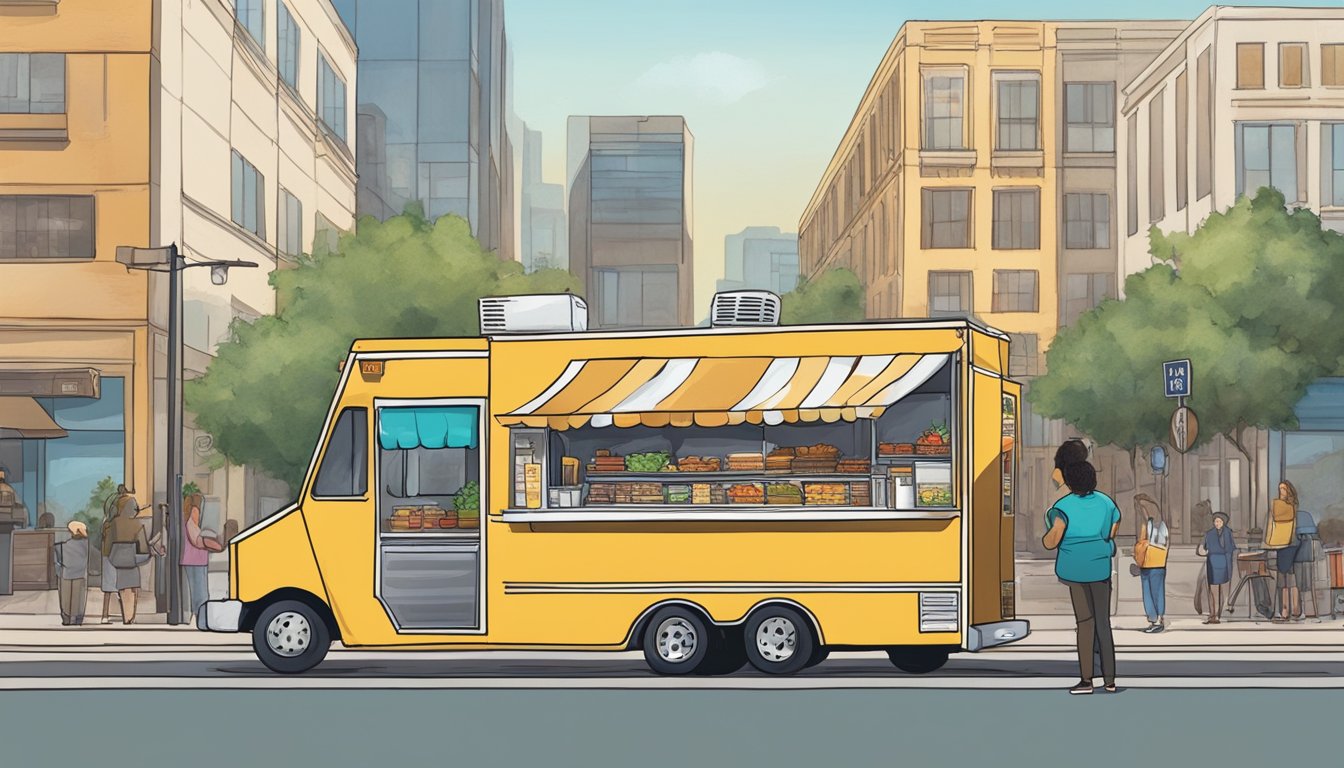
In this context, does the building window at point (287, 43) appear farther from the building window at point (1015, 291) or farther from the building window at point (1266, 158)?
the building window at point (1015, 291)

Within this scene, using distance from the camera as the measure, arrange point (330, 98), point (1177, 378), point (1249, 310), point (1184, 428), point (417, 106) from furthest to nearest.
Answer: point (417, 106) < point (330, 98) < point (1249, 310) < point (1177, 378) < point (1184, 428)

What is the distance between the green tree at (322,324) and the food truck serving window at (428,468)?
20.6m

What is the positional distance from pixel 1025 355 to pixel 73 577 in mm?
57842

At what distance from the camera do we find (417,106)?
297 feet

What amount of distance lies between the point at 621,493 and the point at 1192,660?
19.1 feet

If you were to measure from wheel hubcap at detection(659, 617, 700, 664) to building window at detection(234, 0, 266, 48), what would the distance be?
3342 centimetres

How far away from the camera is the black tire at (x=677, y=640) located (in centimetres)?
1677

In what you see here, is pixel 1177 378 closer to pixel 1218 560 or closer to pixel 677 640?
pixel 1218 560

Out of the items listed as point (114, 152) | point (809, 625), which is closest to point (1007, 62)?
point (114, 152)

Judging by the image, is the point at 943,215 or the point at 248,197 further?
the point at 943,215
